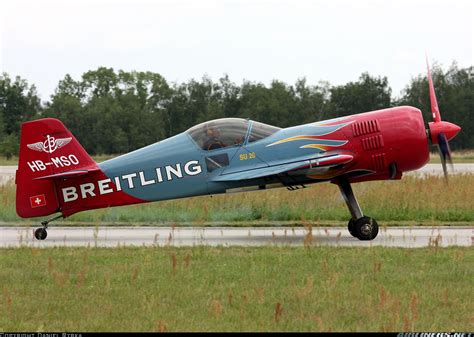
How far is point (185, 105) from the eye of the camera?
50906 millimetres

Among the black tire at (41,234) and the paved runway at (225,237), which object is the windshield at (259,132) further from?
the black tire at (41,234)

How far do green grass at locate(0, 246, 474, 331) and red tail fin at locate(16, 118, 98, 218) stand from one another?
1989mm

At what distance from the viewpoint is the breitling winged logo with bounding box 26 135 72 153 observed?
14.9m

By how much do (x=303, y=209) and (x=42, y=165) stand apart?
21.4ft

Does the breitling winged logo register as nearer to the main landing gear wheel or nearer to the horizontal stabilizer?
the horizontal stabilizer

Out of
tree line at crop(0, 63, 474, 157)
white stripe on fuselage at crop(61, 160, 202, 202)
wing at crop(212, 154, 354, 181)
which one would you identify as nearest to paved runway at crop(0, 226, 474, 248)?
white stripe on fuselage at crop(61, 160, 202, 202)

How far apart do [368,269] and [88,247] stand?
456 centimetres

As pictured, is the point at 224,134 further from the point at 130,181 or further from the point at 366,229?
the point at 366,229

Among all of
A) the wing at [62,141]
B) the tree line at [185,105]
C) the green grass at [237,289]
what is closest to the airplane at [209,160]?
the wing at [62,141]

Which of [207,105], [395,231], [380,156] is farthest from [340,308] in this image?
[207,105]

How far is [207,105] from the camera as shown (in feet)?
166

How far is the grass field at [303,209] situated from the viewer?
60.8 ft

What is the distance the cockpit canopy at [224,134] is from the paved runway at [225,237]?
5.21 ft

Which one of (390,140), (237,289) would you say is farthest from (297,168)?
(237,289)
